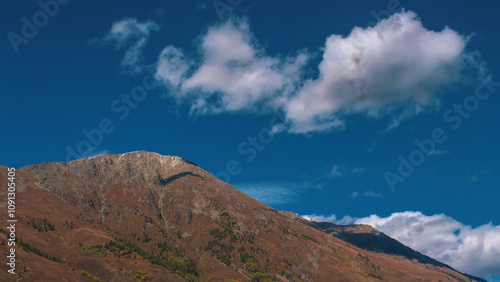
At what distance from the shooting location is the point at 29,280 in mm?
199000

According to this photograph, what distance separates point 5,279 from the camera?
7431 inches

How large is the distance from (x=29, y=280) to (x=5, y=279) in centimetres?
1302
